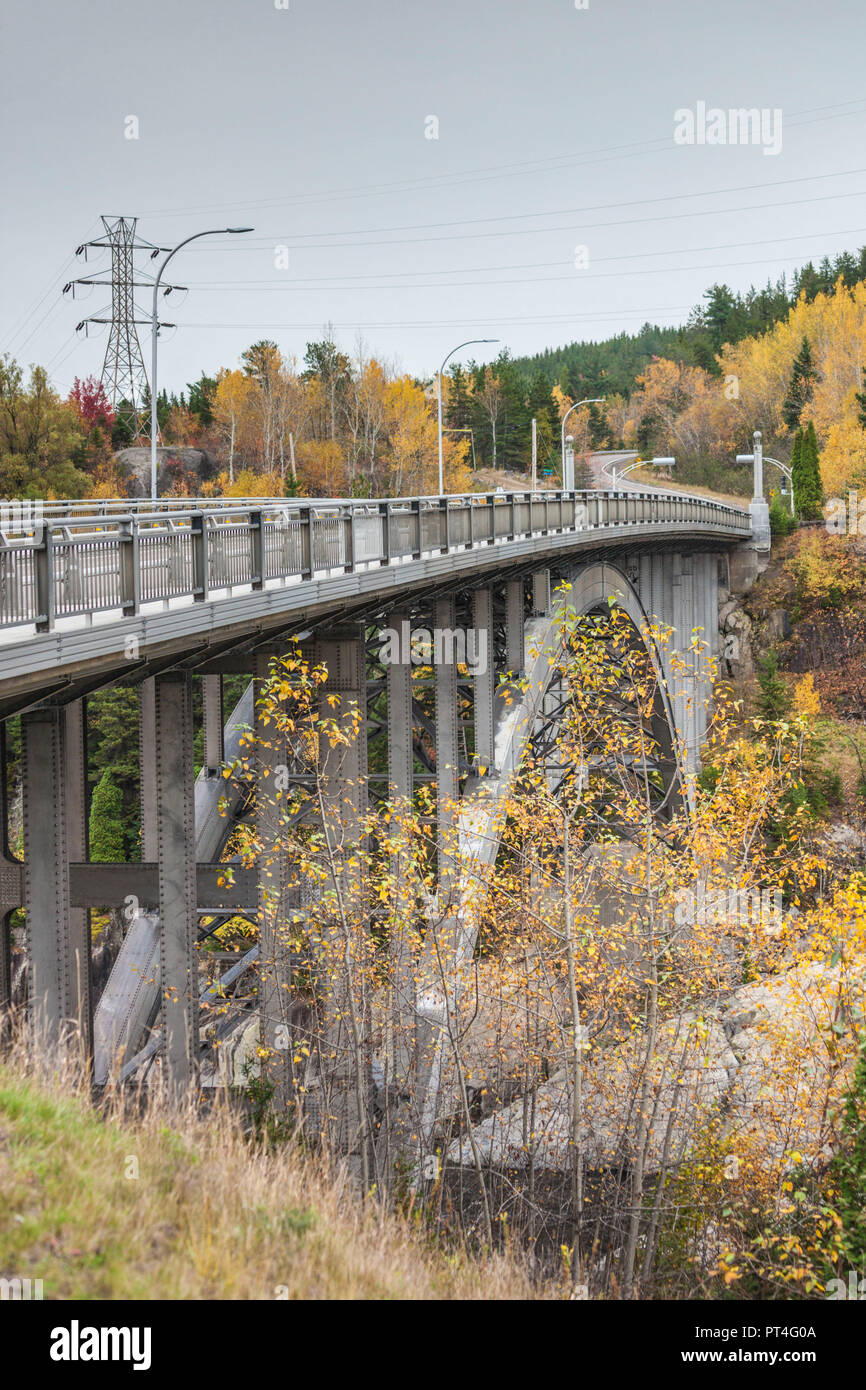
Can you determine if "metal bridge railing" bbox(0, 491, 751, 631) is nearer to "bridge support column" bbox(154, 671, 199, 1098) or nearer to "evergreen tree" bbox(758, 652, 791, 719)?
"bridge support column" bbox(154, 671, 199, 1098)

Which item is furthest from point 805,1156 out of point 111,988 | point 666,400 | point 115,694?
point 666,400

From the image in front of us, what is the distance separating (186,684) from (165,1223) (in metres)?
5.34

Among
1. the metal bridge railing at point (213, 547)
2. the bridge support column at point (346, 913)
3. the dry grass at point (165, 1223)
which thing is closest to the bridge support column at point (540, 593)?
the metal bridge railing at point (213, 547)

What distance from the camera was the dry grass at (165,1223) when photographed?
626 cm

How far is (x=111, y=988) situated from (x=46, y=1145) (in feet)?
23.1

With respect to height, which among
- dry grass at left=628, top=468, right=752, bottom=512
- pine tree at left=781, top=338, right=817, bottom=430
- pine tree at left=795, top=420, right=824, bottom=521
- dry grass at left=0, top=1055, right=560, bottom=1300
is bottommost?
dry grass at left=0, top=1055, right=560, bottom=1300

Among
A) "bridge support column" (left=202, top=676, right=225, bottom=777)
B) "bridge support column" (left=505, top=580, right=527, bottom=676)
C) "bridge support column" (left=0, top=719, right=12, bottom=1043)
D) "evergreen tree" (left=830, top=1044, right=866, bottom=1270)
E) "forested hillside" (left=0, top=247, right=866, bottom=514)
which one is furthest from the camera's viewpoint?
"forested hillside" (left=0, top=247, right=866, bottom=514)

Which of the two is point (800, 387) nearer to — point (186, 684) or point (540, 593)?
point (540, 593)

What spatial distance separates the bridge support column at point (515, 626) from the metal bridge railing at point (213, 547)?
1155mm

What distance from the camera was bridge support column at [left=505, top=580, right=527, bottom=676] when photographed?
21.8 m

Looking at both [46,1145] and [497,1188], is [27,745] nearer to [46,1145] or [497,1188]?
[46,1145]

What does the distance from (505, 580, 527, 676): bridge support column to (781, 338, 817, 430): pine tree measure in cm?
7292

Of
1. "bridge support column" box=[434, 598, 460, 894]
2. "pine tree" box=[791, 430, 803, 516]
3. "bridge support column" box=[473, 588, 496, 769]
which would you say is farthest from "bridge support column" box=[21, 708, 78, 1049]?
"pine tree" box=[791, 430, 803, 516]

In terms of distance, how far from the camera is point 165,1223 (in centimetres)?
676
